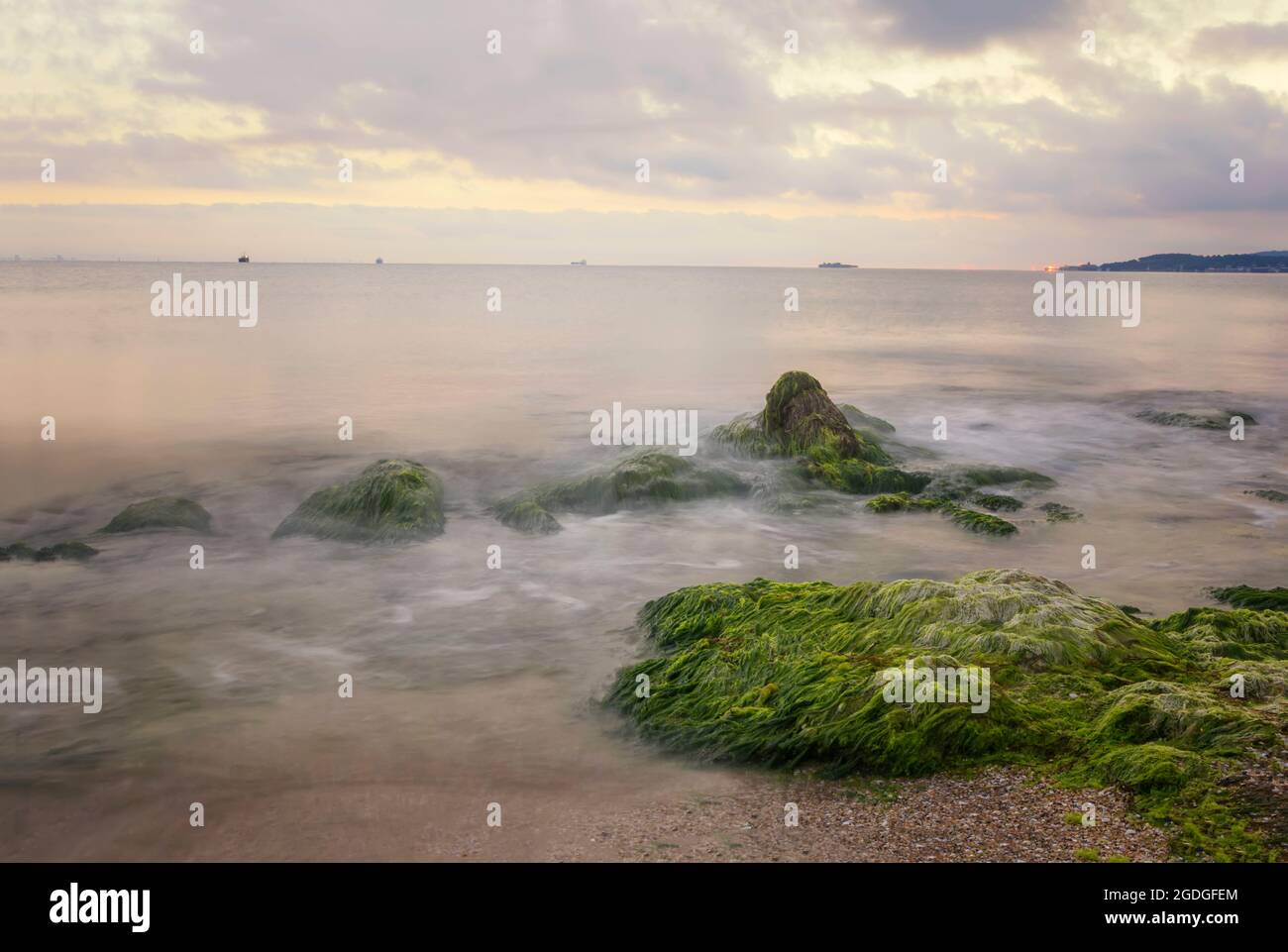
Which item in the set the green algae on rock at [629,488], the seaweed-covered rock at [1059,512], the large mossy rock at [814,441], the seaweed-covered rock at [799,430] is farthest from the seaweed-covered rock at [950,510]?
the green algae on rock at [629,488]

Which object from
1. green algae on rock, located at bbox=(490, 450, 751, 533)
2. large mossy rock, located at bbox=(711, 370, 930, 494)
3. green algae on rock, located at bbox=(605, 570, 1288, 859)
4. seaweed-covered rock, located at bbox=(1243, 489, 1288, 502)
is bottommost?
green algae on rock, located at bbox=(605, 570, 1288, 859)

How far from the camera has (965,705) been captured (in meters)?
6.02

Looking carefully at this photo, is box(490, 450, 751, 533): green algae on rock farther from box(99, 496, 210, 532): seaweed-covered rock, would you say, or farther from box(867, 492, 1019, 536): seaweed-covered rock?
box(99, 496, 210, 532): seaweed-covered rock

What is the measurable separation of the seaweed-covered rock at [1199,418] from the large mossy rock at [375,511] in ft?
53.9

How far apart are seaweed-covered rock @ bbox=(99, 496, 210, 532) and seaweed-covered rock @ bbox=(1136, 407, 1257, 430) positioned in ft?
63.0

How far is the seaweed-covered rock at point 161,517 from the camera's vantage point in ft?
39.4

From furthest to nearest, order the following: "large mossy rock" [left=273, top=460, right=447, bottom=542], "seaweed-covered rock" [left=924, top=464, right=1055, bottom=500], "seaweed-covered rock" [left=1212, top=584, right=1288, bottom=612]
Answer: "seaweed-covered rock" [left=924, top=464, right=1055, bottom=500], "large mossy rock" [left=273, top=460, right=447, bottom=542], "seaweed-covered rock" [left=1212, top=584, right=1288, bottom=612]

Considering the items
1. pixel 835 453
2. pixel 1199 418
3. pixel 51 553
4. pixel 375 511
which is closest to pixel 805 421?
pixel 835 453

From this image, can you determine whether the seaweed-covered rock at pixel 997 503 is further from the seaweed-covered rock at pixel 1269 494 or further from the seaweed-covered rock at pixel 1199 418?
the seaweed-covered rock at pixel 1199 418

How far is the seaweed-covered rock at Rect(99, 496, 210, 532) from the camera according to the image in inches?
473

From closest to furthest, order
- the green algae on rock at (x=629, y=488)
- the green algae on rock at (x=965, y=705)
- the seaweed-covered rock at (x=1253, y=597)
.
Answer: the green algae on rock at (x=965, y=705) → the seaweed-covered rock at (x=1253, y=597) → the green algae on rock at (x=629, y=488)

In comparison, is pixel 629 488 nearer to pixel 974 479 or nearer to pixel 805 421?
pixel 805 421

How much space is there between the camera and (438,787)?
591 cm

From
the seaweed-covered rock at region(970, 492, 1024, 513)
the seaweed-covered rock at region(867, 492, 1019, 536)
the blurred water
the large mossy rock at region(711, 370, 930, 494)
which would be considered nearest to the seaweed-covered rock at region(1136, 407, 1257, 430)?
the blurred water
